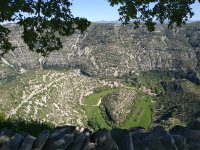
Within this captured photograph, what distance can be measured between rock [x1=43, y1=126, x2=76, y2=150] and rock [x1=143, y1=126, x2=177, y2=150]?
9.02ft

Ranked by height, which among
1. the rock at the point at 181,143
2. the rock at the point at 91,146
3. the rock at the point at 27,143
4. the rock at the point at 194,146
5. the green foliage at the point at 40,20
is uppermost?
the green foliage at the point at 40,20

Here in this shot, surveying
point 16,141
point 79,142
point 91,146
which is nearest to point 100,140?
point 91,146

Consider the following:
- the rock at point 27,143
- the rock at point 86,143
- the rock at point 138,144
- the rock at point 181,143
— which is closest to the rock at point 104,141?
the rock at point 86,143

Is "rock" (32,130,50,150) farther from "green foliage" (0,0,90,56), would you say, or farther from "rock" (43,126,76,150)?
"green foliage" (0,0,90,56)

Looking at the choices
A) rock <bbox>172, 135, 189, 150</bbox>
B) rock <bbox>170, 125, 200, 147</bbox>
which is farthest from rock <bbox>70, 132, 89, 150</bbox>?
rock <bbox>170, 125, 200, 147</bbox>

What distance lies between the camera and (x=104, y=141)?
44.2 ft

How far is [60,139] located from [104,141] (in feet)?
5.09

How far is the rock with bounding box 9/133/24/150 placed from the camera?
1314 centimetres

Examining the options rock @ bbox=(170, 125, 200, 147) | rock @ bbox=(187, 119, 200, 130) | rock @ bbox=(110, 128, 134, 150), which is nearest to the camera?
rock @ bbox=(110, 128, 134, 150)

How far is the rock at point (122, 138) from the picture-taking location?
44.6 ft

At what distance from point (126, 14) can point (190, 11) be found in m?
3.50

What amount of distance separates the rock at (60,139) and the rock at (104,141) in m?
0.91

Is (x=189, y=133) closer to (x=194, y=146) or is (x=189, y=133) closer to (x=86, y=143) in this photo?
(x=194, y=146)

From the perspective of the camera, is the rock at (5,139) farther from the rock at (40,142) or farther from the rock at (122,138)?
the rock at (122,138)
